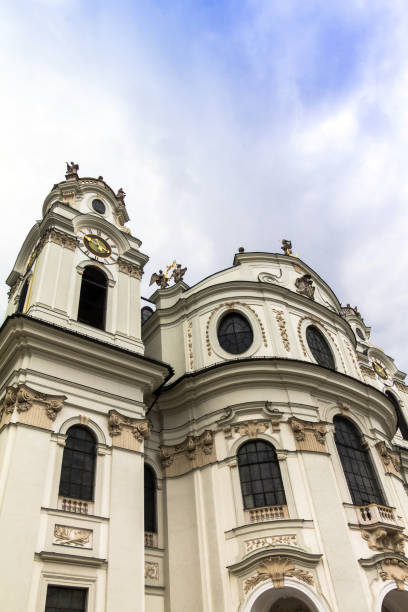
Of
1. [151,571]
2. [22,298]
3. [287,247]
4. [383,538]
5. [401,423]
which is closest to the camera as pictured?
[151,571]

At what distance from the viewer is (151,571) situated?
17312 mm

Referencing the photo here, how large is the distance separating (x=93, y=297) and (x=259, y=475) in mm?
9245

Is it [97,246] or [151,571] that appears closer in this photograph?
[151,571]

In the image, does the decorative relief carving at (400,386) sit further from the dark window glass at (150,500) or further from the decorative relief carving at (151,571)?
the decorative relief carving at (151,571)

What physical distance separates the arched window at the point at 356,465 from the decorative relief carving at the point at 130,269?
9.93 meters

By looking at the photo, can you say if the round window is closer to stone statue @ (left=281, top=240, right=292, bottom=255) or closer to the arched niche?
stone statue @ (left=281, top=240, right=292, bottom=255)

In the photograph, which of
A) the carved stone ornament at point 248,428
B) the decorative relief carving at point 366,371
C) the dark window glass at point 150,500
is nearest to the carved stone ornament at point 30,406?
the dark window glass at point 150,500

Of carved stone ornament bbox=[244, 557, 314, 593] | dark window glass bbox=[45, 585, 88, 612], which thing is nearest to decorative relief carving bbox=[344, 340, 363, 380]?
carved stone ornament bbox=[244, 557, 314, 593]

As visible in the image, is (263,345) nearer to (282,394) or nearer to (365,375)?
(282,394)

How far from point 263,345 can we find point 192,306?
4.07m

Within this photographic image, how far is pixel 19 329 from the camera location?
16266mm

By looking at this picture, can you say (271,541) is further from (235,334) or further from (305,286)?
(305,286)

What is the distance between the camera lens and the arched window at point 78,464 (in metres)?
15.2

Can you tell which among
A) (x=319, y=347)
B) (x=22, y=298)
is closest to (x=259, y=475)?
(x=319, y=347)
